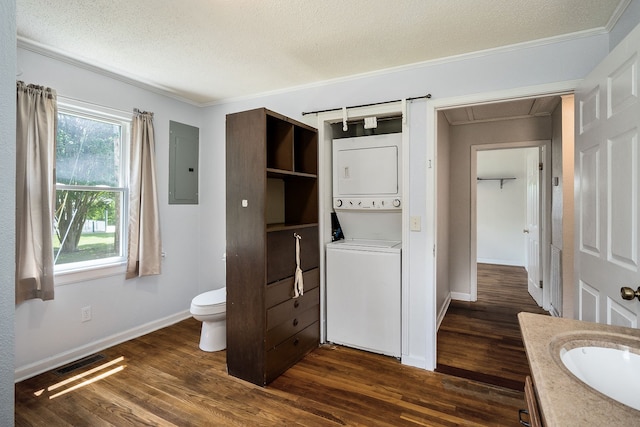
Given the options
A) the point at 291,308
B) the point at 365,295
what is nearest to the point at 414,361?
the point at 365,295

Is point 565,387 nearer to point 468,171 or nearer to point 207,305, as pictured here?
point 207,305

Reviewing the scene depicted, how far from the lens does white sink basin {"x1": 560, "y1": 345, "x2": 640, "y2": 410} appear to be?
0.88m

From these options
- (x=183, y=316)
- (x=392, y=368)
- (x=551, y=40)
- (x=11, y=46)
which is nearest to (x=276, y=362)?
(x=392, y=368)

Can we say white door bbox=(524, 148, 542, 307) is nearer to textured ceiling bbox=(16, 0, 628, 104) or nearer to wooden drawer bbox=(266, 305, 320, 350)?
textured ceiling bbox=(16, 0, 628, 104)

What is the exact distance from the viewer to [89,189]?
2.63 m

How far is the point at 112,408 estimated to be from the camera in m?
1.91

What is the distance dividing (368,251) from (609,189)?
158 cm

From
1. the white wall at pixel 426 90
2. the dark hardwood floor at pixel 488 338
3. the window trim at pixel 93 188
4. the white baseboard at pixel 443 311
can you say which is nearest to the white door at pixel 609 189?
the white wall at pixel 426 90

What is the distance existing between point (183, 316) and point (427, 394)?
8.66 feet

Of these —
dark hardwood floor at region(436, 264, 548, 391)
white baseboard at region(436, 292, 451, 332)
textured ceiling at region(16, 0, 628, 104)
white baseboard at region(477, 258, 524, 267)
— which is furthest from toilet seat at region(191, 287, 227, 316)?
white baseboard at region(477, 258, 524, 267)

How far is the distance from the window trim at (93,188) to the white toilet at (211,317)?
844 mm

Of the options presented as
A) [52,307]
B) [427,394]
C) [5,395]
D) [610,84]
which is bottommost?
[427,394]

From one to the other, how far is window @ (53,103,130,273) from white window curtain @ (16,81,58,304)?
18 cm

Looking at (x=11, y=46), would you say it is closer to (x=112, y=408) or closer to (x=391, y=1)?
(x=391, y=1)
